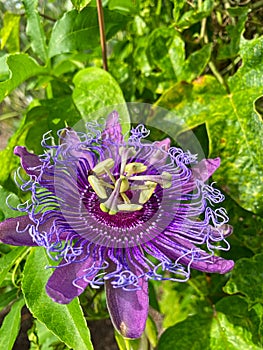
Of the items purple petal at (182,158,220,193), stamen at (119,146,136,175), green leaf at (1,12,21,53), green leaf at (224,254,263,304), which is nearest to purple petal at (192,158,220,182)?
purple petal at (182,158,220,193)

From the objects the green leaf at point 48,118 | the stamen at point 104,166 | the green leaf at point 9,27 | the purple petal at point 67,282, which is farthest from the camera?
the green leaf at point 9,27

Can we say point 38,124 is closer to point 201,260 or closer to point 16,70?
point 16,70

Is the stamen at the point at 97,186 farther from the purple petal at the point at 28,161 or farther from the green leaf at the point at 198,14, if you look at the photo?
the green leaf at the point at 198,14

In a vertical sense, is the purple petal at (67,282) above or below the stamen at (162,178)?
above

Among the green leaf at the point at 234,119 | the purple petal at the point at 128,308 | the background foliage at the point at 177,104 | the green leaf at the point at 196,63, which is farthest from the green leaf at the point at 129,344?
the green leaf at the point at 196,63

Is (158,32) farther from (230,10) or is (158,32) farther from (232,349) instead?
(232,349)

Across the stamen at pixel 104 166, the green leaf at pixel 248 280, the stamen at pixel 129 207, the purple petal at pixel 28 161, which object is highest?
the purple petal at pixel 28 161

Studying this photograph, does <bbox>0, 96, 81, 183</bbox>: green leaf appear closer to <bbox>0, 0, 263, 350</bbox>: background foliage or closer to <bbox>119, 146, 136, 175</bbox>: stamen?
<bbox>0, 0, 263, 350</bbox>: background foliage

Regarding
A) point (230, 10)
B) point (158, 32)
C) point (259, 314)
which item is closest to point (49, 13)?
point (158, 32)
